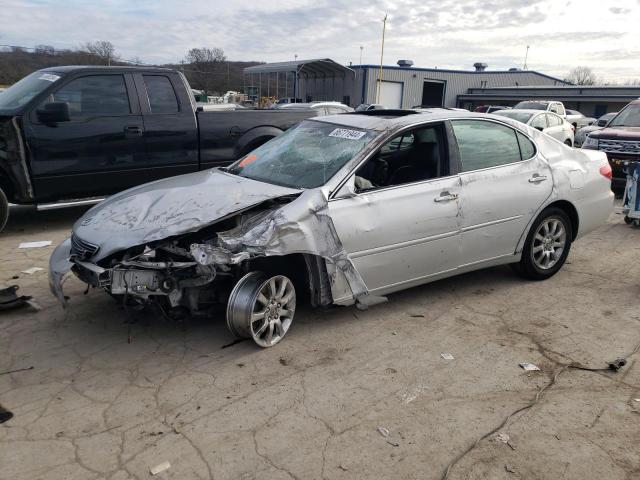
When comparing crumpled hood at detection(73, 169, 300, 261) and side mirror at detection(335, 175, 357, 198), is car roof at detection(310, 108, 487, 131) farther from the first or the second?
crumpled hood at detection(73, 169, 300, 261)

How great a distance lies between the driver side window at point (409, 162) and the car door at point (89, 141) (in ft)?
12.2

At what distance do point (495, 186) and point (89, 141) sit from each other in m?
4.95

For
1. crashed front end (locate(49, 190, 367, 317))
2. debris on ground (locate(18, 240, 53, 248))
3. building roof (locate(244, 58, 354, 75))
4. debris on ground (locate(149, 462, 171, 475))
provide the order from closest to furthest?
debris on ground (locate(149, 462, 171, 475))
crashed front end (locate(49, 190, 367, 317))
debris on ground (locate(18, 240, 53, 248))
building roof (locate(244, 58, 354, 75))

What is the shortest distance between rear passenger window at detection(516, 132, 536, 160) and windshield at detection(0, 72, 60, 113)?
5.52m

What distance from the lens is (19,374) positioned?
11.2 ft

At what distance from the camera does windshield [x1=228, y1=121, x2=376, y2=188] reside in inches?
163

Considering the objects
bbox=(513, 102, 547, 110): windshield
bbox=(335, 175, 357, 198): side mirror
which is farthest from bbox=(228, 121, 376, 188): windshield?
bbox=(513, 102, 547, 110): windshield

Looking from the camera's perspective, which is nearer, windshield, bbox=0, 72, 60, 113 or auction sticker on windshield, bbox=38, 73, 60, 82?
windshield, bbox=0, 72, 60, 113

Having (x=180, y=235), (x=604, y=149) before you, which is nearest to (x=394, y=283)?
(x=180, y=235)

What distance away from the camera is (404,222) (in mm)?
4113

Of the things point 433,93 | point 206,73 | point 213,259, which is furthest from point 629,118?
point 206,73

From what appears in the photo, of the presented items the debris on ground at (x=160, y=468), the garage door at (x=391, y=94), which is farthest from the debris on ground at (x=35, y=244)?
the garage door at (x=391, y=94)

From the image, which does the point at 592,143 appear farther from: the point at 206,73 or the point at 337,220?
the point at 206,73

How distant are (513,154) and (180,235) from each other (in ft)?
10.4
